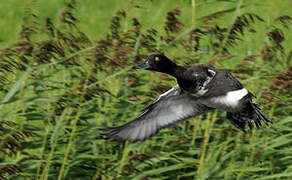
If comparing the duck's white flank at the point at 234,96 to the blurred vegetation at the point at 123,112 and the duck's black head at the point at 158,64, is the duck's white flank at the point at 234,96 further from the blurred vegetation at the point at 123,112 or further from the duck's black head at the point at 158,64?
the duck's black head at the point at 158,64

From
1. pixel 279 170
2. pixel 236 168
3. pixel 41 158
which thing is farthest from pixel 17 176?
pixel 279 170

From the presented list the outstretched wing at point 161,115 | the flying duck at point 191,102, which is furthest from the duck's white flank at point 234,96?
the outstretched wing at point 161,115

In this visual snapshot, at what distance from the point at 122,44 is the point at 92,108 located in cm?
67

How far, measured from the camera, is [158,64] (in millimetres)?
4461

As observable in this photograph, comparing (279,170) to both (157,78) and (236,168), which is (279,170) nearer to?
(236,168)

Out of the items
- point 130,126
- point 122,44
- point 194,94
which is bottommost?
point 130,126

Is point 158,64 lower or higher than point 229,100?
higher

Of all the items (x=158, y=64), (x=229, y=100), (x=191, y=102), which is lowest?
(x=229, y=100)

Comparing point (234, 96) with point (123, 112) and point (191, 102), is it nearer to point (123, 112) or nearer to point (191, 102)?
point (191, 102)

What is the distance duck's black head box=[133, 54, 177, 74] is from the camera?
437 centimetres

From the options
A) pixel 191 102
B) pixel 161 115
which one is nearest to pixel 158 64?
pixel 161 115

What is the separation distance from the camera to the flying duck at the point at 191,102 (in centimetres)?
413

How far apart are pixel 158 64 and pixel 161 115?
1.59 feet

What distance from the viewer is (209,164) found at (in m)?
4.10
